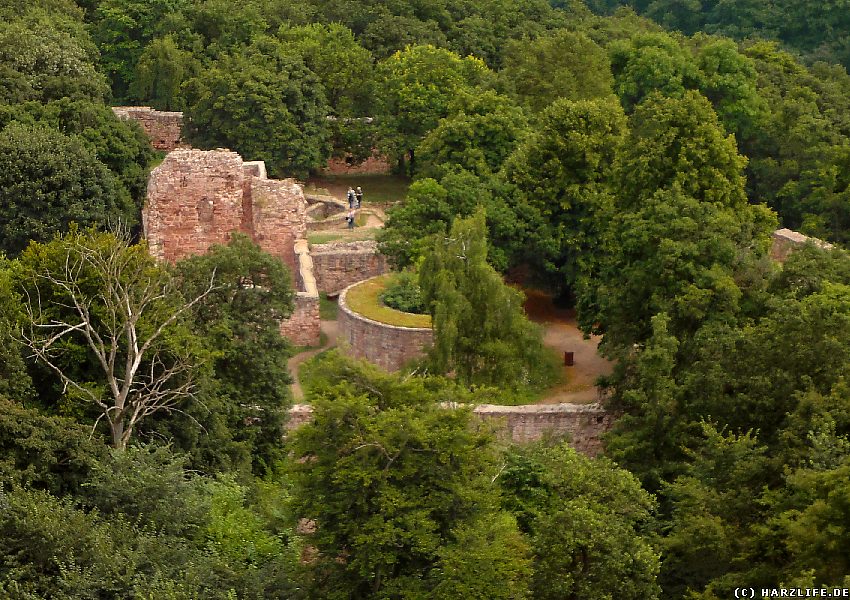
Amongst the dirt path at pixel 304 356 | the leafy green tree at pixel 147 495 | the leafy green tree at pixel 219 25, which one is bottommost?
the dirt path at pixel 304 356

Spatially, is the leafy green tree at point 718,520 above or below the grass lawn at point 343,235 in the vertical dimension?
above

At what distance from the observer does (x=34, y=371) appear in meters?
29.5

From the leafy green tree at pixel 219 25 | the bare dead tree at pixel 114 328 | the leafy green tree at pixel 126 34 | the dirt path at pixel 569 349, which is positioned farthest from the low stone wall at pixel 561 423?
the leafy green tree at pixel 126 34

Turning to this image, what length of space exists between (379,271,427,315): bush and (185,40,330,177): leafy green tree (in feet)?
41.5

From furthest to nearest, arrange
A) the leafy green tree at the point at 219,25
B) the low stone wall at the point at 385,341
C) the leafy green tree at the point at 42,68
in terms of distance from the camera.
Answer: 1. the leafy green tree at the point at 219,25
2. the leafy green tree at the point at 42,68
3. the low stone wall at the point at 385,341

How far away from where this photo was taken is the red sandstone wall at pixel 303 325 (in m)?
41.3

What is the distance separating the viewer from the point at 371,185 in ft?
186

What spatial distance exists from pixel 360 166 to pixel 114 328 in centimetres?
3008

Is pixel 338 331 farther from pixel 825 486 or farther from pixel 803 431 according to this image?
pixel 825 486

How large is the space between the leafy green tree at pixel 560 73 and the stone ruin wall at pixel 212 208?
38.7 ft

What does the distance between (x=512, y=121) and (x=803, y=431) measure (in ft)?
66.1

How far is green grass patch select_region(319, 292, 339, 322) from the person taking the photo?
1693 inches

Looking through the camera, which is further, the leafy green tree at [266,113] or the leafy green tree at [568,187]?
the leafy green tree at [266,113]

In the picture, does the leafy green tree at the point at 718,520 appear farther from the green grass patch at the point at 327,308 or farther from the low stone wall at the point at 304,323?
the green grass patch at the point at 327,308
